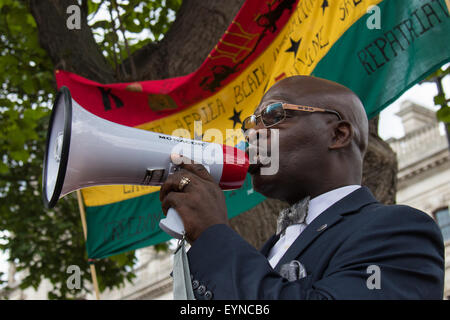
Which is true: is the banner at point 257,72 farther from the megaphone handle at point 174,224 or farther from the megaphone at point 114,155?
the megaphone handle at point 174,224

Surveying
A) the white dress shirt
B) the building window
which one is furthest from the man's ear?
the building window

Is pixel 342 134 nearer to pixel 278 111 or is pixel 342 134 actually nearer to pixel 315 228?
pixel 278 111

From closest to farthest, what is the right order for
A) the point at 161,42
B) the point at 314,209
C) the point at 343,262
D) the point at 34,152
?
the point at 343,262 < the point at 314,209 < the point at 161,42 < the point at 34,152

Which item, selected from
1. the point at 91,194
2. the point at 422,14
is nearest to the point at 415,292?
the point at 422,14

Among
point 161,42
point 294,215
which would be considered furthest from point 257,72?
point 294,215

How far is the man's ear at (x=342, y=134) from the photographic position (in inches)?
86.7

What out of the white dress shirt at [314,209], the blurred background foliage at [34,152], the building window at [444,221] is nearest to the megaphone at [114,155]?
the white dress shirt at [314,209]

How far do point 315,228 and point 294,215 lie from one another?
22 centimetres

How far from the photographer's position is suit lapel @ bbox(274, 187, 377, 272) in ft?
6.07

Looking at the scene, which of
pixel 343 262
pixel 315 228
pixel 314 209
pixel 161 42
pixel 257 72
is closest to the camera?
pixel 343 262

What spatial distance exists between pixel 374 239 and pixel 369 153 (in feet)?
8.85

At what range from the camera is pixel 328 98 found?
7.50ft

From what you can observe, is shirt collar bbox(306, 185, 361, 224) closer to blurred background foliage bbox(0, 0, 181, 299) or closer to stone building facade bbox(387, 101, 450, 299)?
blurred background foliage bbox(0, 0, 181, 299)
